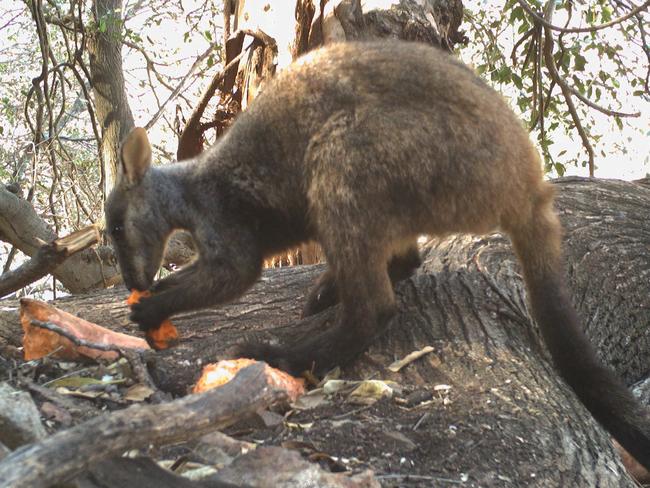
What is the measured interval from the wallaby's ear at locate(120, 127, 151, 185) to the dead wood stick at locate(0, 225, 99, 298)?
18.8 inches

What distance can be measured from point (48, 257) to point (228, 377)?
1.18 meters

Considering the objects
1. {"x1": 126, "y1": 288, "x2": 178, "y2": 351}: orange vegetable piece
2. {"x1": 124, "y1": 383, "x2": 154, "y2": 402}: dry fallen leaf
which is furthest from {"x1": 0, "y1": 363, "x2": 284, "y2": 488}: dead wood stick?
{"x1": 126, "y1": 288, "x2": 178, "y2": 351}: orange vegetable piece

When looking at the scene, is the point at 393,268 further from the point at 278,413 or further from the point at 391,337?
the point at 278,413

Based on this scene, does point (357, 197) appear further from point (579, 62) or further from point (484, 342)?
point (579, 62)

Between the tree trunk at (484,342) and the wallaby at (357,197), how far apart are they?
0.21m

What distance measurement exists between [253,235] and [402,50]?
48.9 inches

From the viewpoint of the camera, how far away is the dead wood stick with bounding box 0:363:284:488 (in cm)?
139

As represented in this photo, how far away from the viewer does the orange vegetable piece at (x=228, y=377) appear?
3061 mm

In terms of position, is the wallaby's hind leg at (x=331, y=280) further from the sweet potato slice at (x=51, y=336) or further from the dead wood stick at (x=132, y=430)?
the dead wood stick at (x=132, y=430)

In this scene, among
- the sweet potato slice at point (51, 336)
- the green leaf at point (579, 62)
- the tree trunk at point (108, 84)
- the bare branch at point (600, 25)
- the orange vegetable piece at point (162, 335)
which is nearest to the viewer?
the sweet potato slice at point (51, 336)

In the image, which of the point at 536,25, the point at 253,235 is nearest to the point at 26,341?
the point at 253,235

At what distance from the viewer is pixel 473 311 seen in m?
3.86

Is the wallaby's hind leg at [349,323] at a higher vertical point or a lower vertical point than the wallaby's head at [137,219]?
lower

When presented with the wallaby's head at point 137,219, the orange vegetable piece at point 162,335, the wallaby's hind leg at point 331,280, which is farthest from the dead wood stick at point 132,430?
the wallaby's head at point 137,219
